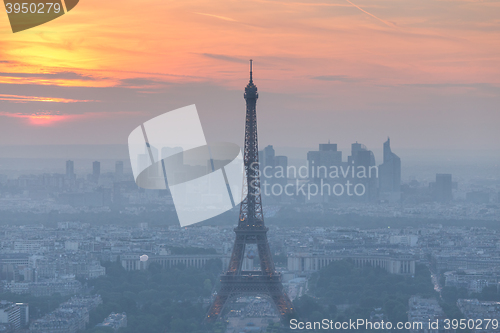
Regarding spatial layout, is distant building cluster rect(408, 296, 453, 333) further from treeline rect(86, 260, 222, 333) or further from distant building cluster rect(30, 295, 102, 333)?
distant building cluster rect(30, 295, 102, 333)

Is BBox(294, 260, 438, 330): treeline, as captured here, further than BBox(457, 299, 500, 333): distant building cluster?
Yes

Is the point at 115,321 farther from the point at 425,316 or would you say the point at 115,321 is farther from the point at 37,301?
the point at 425,316

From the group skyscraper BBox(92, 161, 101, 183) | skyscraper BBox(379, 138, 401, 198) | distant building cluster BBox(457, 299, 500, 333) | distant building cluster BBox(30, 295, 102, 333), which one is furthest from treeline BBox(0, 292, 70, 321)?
skyscraper BBox(379, 138, 401, 198)

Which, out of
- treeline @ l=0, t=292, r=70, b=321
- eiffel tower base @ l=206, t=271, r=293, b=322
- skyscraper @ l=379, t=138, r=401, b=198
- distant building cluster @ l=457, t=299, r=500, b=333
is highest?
skyscraper @ l=379, t=138, r=401, b=198

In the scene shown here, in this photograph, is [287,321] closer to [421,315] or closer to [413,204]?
[421,315]

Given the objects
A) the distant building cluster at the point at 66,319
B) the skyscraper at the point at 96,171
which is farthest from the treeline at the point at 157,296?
the skyscraper at the point at 96,171

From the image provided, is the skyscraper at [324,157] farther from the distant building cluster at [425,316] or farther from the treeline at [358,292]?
the distant building cluster at [425,316]

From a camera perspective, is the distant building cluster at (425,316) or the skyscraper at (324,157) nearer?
the distant building cluster at (425,316)

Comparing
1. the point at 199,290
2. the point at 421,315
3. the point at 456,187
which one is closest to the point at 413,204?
the point at 456,187
